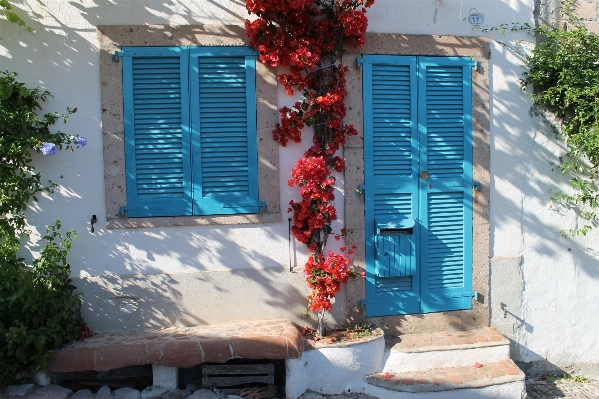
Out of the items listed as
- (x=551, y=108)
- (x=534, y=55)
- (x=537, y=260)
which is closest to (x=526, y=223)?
(x=537, y=260)

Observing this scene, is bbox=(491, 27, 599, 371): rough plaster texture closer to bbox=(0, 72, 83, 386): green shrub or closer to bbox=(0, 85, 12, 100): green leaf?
bbox=(0, 72, 83, 386): green shrub

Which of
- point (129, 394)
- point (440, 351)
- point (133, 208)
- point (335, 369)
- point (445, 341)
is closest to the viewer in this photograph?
point (129, 394)

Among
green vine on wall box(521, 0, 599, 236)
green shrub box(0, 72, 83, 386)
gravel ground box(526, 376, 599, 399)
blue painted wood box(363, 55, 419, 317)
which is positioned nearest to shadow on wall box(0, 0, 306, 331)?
green shrub box(0, 72, 83, 386)

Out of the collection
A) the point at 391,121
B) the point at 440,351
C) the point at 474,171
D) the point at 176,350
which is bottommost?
the point at 440,351

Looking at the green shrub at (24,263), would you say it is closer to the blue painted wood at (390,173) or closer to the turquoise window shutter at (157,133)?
the turquoise window shutter at (157,133)

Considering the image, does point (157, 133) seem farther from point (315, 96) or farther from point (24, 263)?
point (24, 263)

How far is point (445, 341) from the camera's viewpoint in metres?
4.81

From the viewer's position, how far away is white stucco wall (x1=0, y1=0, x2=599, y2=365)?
4.48 meters

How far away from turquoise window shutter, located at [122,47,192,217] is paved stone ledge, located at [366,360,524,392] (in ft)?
Result: 7.56

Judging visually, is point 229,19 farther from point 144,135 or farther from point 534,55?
point 534,55

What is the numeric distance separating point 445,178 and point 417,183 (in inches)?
11.3

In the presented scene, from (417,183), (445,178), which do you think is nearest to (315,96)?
(417,183)

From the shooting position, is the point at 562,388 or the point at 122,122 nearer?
the point at 122,122

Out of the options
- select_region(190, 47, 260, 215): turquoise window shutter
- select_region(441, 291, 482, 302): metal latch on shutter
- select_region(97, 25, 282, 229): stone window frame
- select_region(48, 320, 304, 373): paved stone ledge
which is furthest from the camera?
select_region(441, 291, 482, 302): metal latch on shutter
